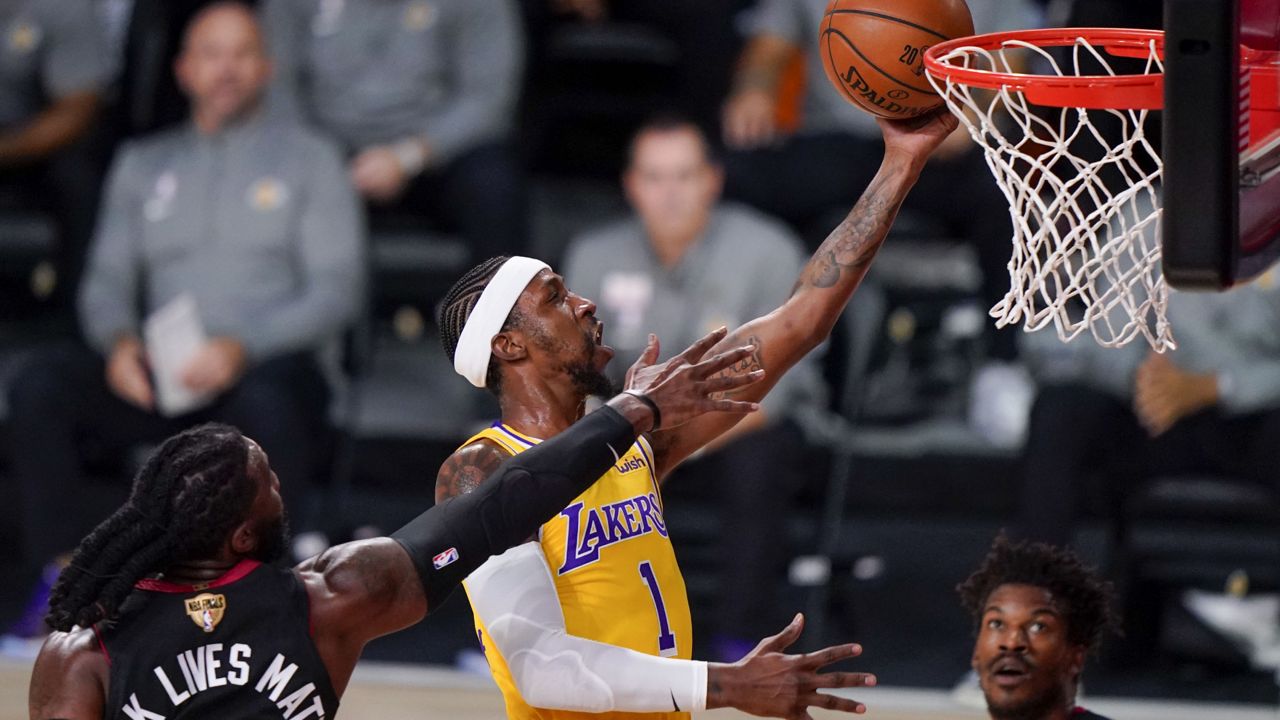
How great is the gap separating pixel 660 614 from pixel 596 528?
0.22 m

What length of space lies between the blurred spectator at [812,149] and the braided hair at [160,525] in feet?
14.6

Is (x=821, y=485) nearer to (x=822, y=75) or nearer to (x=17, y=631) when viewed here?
(x=822, y=75)

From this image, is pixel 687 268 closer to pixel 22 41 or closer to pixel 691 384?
pixel 22 41

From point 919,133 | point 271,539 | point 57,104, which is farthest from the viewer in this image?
point 57,104

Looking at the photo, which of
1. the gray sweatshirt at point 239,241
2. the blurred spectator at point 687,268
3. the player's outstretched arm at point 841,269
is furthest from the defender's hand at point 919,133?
the gray sweatshirt at point 239,241

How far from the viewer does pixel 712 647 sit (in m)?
6.22

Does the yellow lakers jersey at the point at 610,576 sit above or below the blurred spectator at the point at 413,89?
below

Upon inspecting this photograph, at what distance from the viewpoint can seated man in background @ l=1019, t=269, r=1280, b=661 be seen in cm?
627

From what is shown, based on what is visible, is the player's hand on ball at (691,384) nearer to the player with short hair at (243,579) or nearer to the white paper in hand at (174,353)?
the player with short hair at (243,579)

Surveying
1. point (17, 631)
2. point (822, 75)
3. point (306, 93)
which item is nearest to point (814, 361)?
point (822, 75)

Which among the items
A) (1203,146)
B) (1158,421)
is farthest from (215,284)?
(1203,146)

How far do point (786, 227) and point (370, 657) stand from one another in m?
2.47

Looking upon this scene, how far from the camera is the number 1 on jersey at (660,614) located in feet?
11.7

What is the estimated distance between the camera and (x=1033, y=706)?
368 cm
